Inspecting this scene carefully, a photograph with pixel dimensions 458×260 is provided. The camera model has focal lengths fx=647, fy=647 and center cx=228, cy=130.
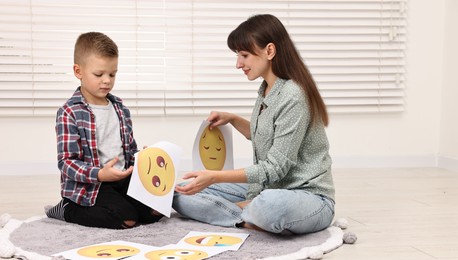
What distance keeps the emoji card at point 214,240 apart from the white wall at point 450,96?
1.93 m

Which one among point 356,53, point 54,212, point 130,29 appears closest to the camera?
point 54,212

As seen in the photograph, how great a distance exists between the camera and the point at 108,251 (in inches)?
65.9

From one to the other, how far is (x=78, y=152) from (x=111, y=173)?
15 centimetres

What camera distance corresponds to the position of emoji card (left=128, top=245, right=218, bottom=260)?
162 centimetres

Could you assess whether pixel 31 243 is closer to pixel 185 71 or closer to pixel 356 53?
pixel 185 71

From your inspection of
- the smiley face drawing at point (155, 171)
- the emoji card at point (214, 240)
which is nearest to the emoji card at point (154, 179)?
the smiley face drawing at point (155, 171)

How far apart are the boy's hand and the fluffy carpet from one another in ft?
0.51

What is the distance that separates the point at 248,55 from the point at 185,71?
4.34 ft

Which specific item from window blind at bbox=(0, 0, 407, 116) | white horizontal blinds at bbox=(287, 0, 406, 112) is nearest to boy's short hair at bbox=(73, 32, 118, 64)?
window blind at bbox=(0, 0, 407, 116)

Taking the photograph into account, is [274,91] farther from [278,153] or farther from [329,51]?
[329,51]

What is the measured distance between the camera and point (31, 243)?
1.75 m

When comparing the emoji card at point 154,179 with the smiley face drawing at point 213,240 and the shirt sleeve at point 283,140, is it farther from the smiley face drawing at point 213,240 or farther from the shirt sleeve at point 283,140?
the shirt sleeve at point 283,140

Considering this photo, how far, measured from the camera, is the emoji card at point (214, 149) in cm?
220

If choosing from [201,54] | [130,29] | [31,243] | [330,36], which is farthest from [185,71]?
[31,243]
